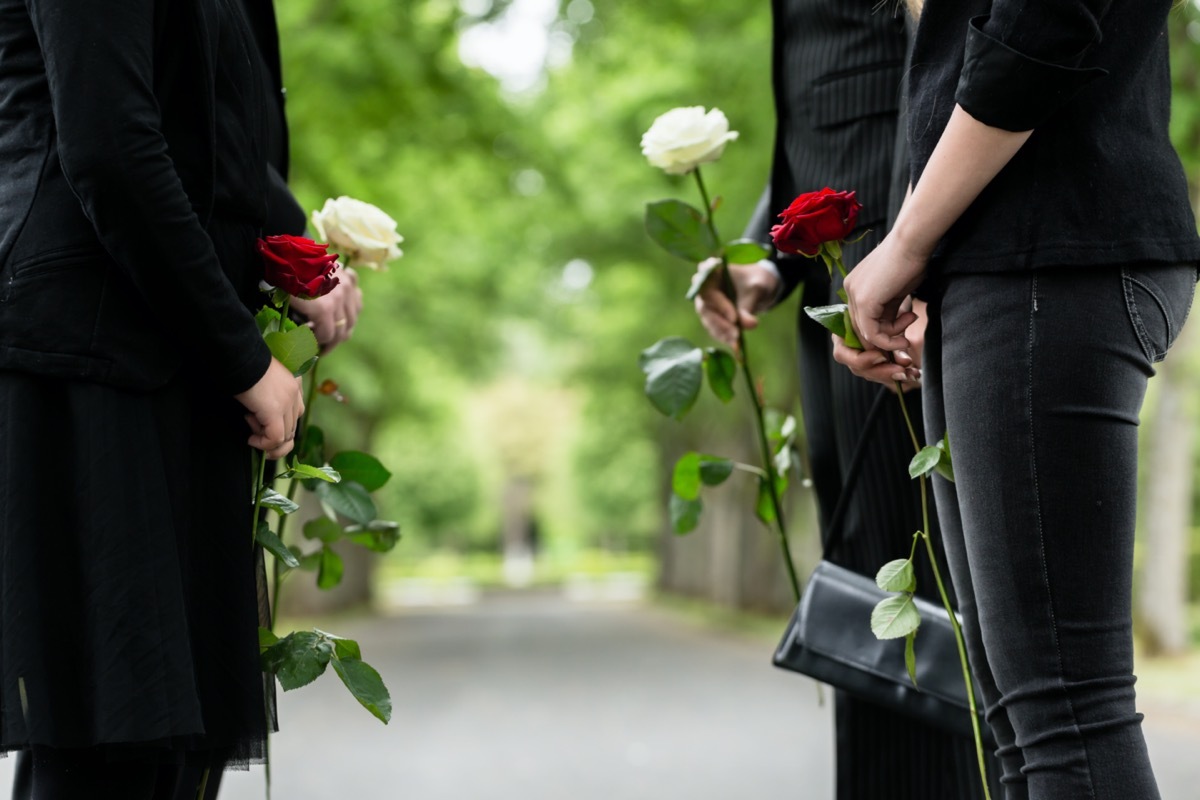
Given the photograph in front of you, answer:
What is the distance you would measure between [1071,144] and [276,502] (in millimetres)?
1261

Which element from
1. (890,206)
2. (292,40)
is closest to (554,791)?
(890,206)

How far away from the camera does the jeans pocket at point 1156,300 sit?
5.22ft

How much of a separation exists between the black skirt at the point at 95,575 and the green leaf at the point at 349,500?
0.67 metres

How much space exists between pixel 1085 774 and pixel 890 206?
104 cm

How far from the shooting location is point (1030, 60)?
1.58 meters

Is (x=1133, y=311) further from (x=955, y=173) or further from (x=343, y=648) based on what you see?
(x=343, y=648)

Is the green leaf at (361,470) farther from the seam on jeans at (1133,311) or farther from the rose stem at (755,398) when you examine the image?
the seam on jeans at (1133,311)

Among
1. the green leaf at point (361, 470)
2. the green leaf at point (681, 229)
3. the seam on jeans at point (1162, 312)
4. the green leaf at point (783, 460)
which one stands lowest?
the green leaf at point (361, 470)

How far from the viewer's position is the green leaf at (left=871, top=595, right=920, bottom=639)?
6.52 feet

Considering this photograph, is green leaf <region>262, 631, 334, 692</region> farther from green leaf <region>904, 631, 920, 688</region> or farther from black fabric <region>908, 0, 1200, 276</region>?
black fabric <region>908, 0, 1200, 276</region>

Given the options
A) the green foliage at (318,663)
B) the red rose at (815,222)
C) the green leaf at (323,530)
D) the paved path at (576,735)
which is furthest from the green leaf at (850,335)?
the paved path at (576,735)

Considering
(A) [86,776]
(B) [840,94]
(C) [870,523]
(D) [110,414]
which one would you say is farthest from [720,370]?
(A) [86,776]

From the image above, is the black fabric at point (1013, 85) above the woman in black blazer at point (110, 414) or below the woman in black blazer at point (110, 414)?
above

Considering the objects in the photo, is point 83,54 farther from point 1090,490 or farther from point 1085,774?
point 1085,774
